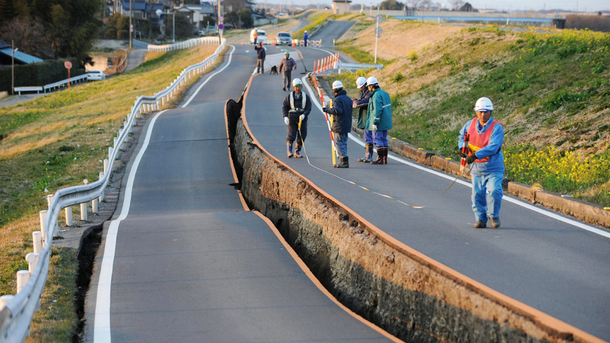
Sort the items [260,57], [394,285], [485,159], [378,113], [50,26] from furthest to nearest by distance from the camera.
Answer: [50,26] < [260,57] < [378,113] < [485,159] < [394,285]

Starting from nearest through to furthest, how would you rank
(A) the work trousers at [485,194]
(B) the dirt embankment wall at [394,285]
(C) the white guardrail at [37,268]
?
(C) the white guardrail at [37,268], (B) the dirt embankment wall at [394,285], (A) the work trousers at [485,194]

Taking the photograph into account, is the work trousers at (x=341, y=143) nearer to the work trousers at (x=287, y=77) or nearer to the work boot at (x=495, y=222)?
the work boot at (x=495, y=222)

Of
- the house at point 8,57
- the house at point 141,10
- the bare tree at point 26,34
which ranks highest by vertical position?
the house at point 141,10

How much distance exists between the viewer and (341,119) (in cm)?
1319

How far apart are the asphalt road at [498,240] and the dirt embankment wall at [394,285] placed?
47 cm

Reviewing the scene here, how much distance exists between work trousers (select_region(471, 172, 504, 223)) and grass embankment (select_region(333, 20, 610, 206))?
2.24 m

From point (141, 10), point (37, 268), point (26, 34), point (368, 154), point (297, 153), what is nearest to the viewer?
point (37, 268)

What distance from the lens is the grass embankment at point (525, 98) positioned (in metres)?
11.9

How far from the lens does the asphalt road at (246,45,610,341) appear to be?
19.9ft

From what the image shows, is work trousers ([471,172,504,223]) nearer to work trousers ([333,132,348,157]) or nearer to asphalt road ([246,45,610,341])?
asphalt road ([246,45,610,341])

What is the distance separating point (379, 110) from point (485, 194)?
5113 mm

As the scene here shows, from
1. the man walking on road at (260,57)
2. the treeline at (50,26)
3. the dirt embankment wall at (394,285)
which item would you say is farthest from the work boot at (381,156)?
the treeline at (50,26)

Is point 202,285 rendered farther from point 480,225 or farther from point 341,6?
point 341,6

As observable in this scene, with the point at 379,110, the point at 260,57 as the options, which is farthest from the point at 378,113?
the point at 260,57
